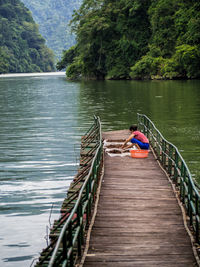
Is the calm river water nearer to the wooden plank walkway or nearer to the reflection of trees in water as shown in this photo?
the reflection of trees in water

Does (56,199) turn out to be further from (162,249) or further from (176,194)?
(162,249)

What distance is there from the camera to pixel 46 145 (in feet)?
76.4

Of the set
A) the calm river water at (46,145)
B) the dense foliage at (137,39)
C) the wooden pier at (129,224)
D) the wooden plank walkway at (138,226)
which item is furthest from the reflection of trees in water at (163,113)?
the dense foliage at (137,39)

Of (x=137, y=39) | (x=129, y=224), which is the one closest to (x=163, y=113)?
(x=129, y=224)

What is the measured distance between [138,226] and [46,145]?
1500 centimetres

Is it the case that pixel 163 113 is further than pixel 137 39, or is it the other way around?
pixel 137 39

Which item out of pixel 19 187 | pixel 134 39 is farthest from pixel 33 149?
pixel 134 39

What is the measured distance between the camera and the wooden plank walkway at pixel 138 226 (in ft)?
24.1

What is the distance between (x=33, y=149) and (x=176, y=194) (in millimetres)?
12385

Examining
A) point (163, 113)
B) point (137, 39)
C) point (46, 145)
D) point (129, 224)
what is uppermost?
point (137, 39)

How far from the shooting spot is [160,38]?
8831 centimetres

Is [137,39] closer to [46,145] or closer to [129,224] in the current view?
[46,145]

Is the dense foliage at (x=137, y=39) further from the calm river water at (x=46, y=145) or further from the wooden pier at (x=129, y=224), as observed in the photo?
the wooden pier at (x=129, y=224)

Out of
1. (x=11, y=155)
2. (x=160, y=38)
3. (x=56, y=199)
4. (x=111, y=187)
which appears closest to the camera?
(x=111, y=187)
